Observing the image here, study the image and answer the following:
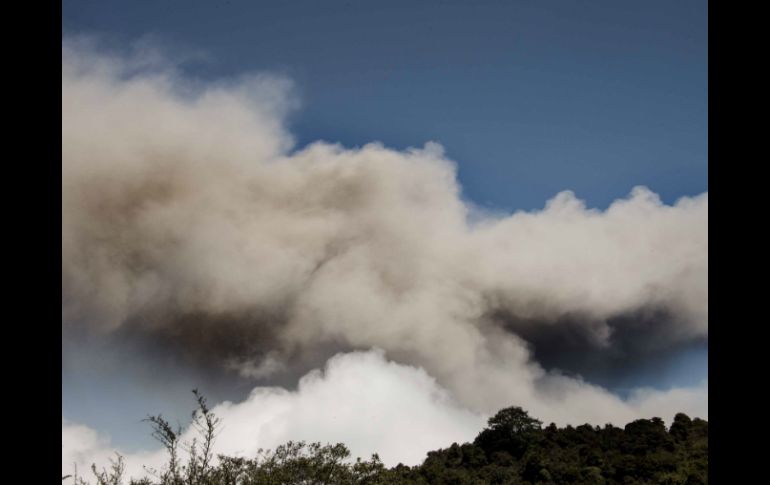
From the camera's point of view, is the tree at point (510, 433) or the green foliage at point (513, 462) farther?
the tree at point (510, 433)

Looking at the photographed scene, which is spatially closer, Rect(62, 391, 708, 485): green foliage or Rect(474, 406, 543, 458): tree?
Rect(62, 391, 708, 485): green foliage

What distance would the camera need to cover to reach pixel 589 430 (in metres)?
60.8
